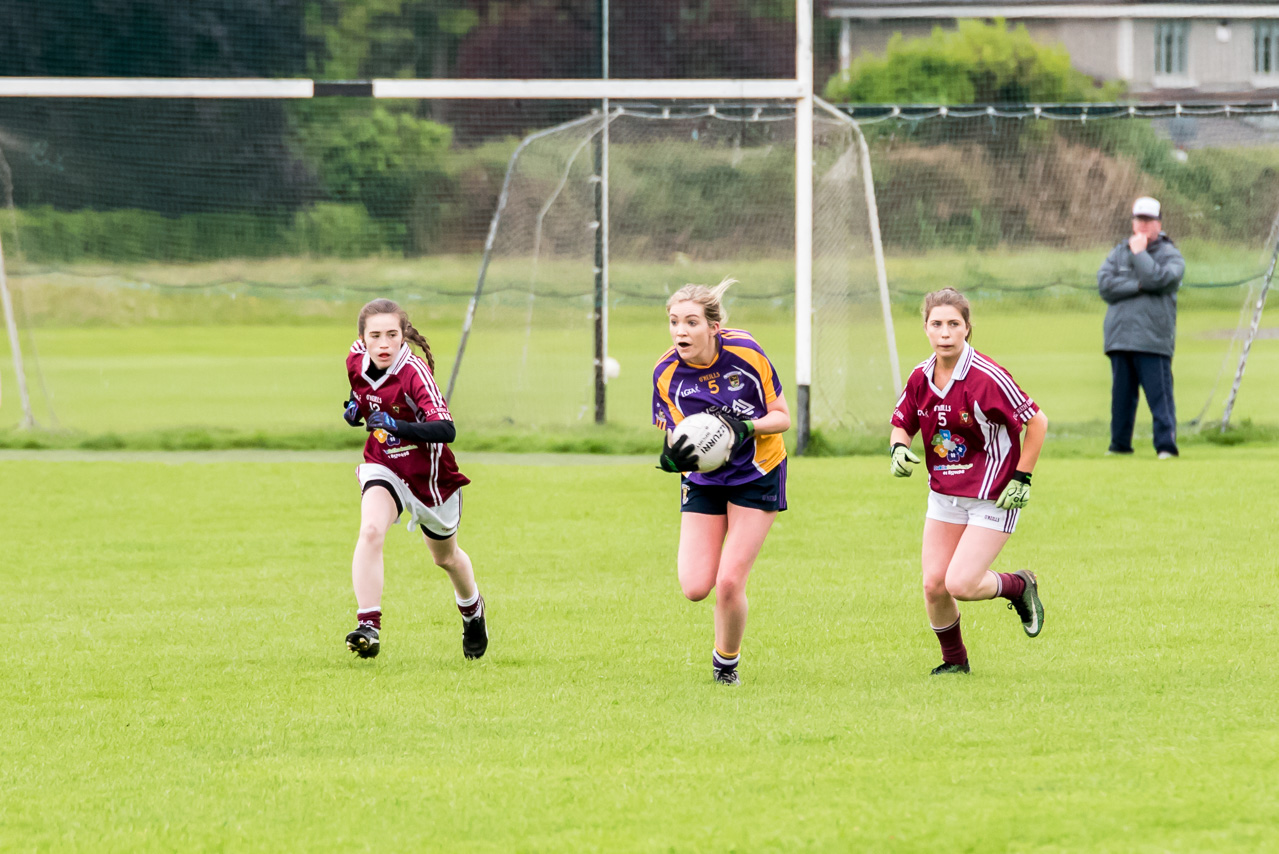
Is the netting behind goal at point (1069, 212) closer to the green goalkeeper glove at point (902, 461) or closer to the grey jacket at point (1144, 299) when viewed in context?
the grey jacket at point (1144, 299)

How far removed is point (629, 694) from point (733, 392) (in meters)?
1.22

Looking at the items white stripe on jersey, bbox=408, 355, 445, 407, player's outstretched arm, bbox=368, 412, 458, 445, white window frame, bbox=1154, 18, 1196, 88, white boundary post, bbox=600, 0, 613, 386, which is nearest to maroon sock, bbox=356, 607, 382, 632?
player's outstretched arm, bbox=368, 412, 458, 445

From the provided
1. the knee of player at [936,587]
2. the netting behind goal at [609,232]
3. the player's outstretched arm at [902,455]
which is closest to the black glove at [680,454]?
the player's outstretched arm at [902,455]

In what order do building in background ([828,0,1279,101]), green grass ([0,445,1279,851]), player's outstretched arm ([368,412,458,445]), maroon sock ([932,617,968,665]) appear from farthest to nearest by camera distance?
building in background ([828,0,1279,101])
player's outstretched arm ([368,412,458,445])
maroon sock ([932,617,968,665])
green grass ([0,445,1279,851])

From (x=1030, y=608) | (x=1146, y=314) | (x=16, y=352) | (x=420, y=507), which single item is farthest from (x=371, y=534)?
(x=16, y=352)

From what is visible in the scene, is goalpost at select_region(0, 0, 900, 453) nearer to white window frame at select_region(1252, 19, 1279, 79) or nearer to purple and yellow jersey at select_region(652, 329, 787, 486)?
purple and yellow jersey at select_region(652, 329, 787, 486)

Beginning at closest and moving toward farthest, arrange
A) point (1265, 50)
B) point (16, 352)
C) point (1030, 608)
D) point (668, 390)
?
point (668, 390)
point (1030, 608)
point (16, 352)
point (1265, 50)

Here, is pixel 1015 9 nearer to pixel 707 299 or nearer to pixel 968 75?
pixel 968 75

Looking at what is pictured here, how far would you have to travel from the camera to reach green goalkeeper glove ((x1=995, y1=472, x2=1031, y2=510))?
598 centimetres

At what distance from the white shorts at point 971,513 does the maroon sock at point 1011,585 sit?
254 millimetres

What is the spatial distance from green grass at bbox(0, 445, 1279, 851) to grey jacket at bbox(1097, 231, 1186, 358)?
2.11 meters

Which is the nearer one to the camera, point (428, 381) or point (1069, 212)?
point (428, 381)

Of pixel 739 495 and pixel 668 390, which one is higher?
pixel 668 390

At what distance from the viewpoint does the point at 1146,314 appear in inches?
507
